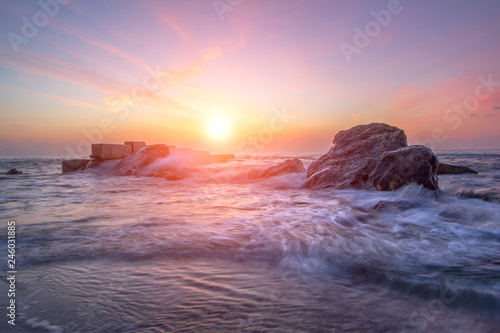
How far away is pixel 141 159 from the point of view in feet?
42.1

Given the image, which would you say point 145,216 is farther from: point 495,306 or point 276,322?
point 495,306

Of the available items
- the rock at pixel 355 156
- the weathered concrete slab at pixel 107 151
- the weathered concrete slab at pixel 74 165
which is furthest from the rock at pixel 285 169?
the weathered concrete slab at pixel 74 165

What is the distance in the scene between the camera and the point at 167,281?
189 cm

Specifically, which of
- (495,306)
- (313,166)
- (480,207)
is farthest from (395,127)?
(495,306)

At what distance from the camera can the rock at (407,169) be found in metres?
5.42

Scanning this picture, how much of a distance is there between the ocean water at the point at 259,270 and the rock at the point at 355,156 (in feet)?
8.60

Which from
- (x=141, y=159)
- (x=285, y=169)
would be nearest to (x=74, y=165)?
(x=141, y=159)

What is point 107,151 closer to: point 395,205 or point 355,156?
point 355,156

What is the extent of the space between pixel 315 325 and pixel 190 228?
2.20 meters

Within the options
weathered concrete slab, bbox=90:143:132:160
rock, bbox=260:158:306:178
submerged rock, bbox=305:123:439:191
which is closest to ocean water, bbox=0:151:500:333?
submerged rock, bbox=305:123:439:191

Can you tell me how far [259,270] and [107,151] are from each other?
570 inches

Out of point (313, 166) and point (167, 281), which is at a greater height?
point (313, 166)

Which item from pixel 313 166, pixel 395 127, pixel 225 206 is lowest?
pixel 225 206

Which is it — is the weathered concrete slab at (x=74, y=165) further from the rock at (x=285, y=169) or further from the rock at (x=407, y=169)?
A: the rock at (x=407, y=169)
